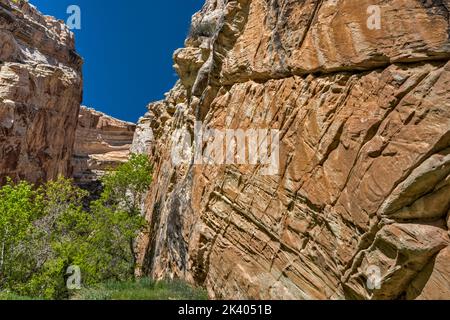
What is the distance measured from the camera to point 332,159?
10.0 m

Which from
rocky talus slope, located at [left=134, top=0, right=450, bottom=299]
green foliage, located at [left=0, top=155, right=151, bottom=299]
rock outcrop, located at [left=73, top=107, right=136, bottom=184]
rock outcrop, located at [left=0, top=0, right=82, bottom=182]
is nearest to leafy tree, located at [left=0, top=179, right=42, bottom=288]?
green foliage, located at [left=0, top=155, right=151, bottom=299]

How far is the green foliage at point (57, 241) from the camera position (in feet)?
61.1

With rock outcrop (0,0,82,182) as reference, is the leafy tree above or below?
below

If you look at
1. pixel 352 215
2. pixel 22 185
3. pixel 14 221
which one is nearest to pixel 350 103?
pixel 352 215

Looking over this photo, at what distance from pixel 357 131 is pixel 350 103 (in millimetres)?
911

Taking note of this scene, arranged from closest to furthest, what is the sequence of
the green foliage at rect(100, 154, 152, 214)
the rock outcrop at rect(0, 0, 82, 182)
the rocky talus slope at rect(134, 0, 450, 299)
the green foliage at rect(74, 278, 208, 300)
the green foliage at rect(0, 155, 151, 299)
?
the rocky talus slope at rect(134, 0, 450, 299) < the green foliage at rect(74, 278, 208, 300) < the green foliage at rect(0, 155, 151, 299) < the green foliage at rect(100, 154, 152, 214) < the rock outcrop at rect(0, 0, 82, 182)

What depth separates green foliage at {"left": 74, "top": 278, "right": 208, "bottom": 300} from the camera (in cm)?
1327

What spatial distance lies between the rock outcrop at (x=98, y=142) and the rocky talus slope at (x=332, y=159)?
57.1 meters

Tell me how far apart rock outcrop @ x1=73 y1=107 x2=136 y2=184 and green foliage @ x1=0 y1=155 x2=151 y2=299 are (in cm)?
4420

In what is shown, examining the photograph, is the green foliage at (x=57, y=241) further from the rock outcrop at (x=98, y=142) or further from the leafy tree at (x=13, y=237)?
the rock outcrop at (x=98, y=142)

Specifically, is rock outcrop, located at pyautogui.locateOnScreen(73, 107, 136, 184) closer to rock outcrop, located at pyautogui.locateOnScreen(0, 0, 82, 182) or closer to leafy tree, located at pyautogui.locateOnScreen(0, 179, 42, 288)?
rock outcrop, located at pyautogui.locateOnScreen(0, 0, 82, 182)

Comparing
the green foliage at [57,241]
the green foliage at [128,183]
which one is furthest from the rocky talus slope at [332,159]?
the green foliage at [128,183]

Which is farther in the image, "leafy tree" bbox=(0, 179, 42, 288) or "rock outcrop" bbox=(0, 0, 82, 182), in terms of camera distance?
"rock outcrop" bbox=(0, 0, 82, 182)
